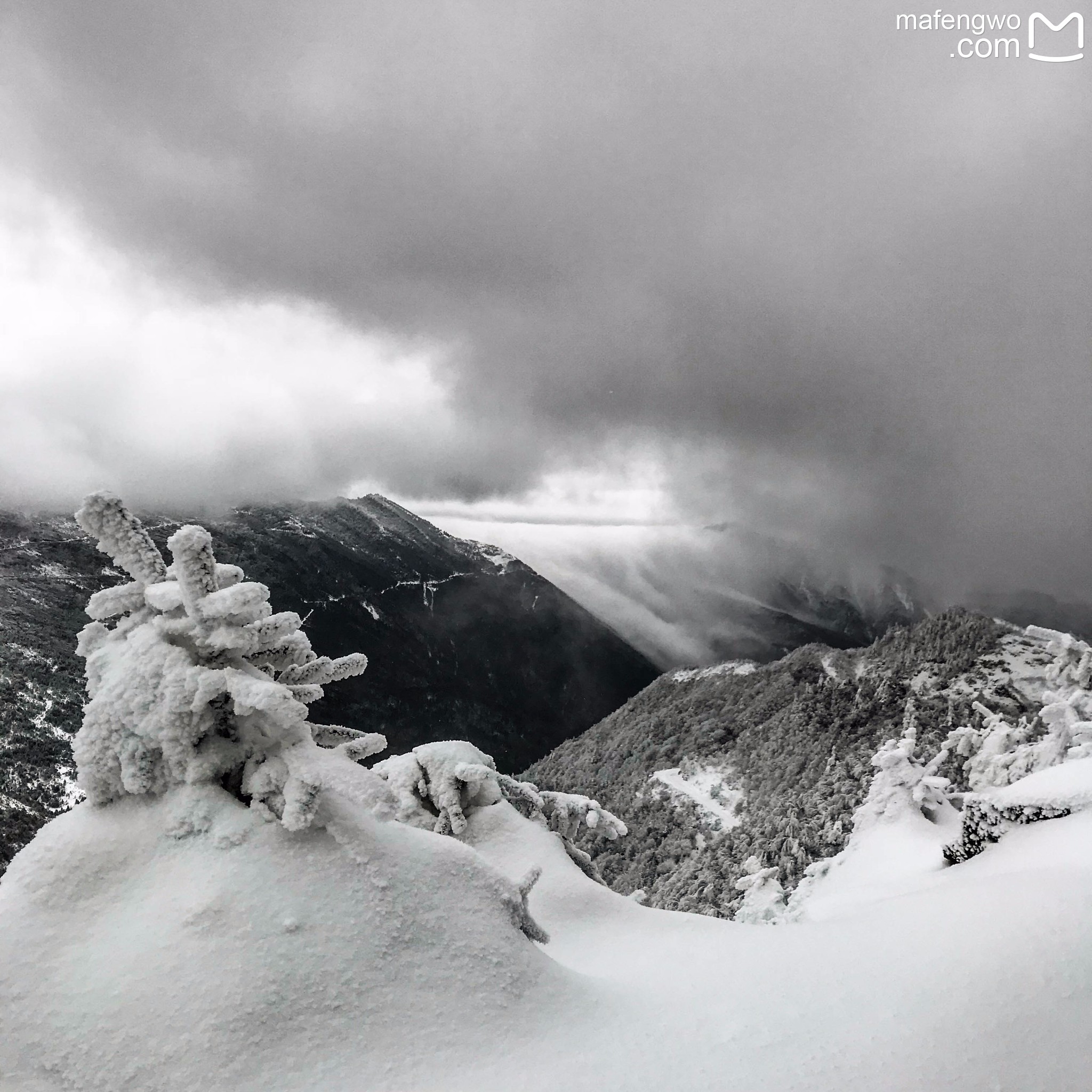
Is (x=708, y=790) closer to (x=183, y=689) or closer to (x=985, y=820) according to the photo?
(x=985, y=820)

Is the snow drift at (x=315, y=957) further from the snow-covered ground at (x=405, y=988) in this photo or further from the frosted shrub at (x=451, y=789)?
the frosted shrub at (x=451, y=789)

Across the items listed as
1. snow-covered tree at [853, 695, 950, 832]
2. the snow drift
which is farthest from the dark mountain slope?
the snow drift

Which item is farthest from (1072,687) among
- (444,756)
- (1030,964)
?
(444,756)

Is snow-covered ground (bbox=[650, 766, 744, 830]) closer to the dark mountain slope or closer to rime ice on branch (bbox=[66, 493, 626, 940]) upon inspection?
the dark mountain slope

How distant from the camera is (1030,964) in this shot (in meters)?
8.81

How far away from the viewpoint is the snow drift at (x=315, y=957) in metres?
7.15

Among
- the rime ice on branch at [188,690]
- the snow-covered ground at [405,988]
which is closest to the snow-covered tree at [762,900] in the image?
the snow-covered ground at [405,988]

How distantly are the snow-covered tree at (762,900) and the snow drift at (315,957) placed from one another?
18.5 metres

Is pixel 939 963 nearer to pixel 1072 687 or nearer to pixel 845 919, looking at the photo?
pixel 845 919

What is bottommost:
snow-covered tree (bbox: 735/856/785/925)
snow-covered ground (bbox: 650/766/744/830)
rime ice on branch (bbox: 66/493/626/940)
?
snow-covered ground (bbox: 650/766/744/830)

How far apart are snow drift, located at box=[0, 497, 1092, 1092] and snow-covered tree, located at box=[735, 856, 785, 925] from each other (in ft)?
60.8

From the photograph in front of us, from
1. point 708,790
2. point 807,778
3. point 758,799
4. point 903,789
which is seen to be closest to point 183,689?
point 903,789

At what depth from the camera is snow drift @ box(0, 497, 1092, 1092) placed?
715 centimetres

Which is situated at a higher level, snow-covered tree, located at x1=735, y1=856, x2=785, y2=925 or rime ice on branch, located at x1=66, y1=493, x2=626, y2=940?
rime ice on branch, located at x1=66, y1=493, x2=626, y2=940
